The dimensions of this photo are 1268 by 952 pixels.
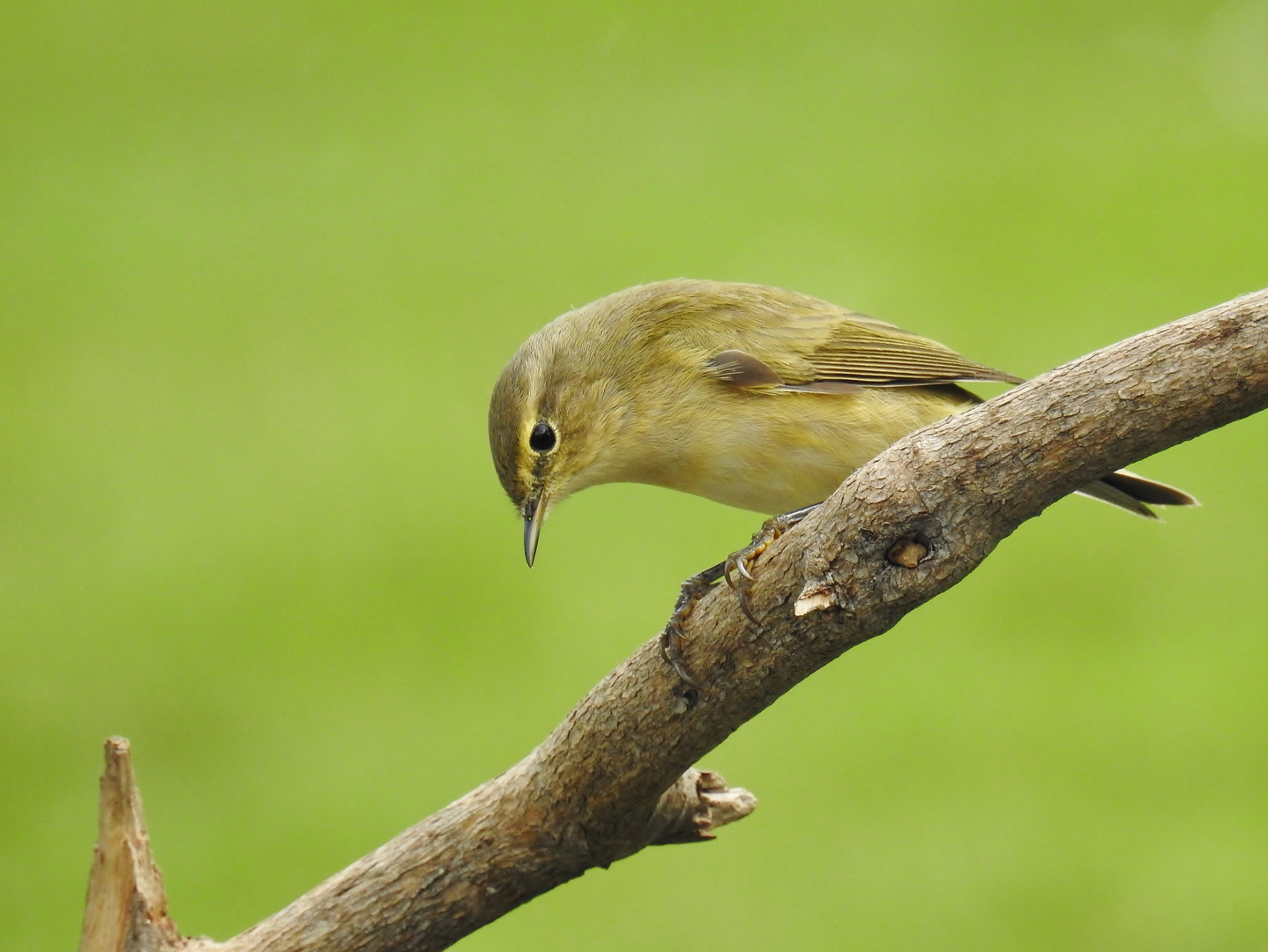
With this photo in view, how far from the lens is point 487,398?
3262 mm

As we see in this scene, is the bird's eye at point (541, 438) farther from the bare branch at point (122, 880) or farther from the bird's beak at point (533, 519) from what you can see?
the bare branch at point (122, 880)

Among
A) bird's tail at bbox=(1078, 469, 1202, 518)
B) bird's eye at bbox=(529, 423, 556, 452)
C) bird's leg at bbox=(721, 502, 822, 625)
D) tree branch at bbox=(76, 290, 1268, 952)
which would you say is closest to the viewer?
tree branch at bbox=(76, 290, 1268, 952)

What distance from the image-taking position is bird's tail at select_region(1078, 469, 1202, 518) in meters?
1.78

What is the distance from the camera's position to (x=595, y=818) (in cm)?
169

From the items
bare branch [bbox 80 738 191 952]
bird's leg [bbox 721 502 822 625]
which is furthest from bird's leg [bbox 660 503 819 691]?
bare branch [bbox 80 738 191 952]

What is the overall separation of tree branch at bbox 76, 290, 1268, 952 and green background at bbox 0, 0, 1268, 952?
1166mm

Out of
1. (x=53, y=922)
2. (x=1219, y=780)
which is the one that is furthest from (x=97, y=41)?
(x=1219, y=780)

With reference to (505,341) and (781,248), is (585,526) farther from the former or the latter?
(781,248)

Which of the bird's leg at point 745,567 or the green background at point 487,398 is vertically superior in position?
the green background at point 487,398

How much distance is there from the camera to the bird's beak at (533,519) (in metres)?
1.90

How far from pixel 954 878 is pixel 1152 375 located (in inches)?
75.2

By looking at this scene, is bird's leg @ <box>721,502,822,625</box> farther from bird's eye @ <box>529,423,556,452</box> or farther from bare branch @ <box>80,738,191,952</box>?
bare branch @ <box>80,738,191,952</box>

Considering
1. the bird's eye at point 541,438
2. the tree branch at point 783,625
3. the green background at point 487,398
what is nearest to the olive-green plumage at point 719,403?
the bird's eye at point 541,438

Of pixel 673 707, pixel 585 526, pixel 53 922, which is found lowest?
pixel 673 707
